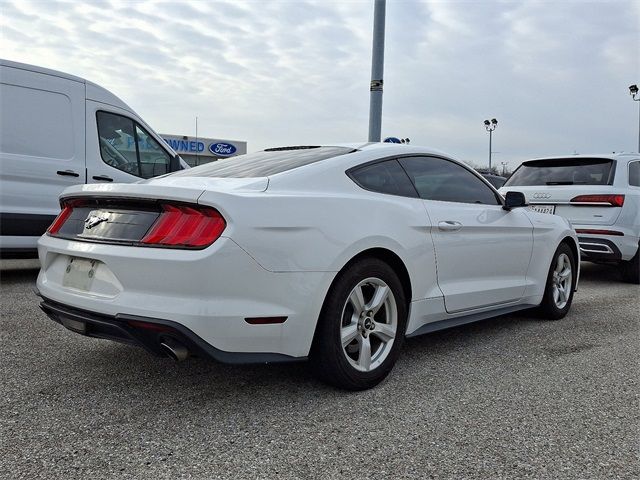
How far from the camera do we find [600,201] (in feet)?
22.4

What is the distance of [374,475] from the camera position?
2.23 meters

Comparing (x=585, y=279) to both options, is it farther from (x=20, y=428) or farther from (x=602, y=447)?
(x=20, y=428)

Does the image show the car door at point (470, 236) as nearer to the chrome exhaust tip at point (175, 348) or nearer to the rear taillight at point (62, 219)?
the chrome exhaust tip at point (175, 348)

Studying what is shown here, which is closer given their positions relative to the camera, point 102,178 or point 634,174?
point 102,178

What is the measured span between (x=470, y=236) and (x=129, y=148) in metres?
4.57

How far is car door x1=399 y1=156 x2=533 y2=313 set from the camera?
12.2 feet

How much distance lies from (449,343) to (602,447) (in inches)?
66.4

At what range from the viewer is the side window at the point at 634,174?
7.03 meters

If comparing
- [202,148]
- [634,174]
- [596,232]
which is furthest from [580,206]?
[202,148]

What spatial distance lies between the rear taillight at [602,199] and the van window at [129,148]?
4965 millimetres

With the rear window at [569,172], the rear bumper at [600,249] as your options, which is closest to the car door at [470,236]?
the rear bumper at [600,249]

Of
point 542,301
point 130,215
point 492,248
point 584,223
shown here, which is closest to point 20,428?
point 130,215

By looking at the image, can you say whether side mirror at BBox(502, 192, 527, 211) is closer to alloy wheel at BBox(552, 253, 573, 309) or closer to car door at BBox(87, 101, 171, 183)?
alloy wheel at BBox(552, 253, 573, 309)

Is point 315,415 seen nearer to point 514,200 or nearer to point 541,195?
point 514,200
